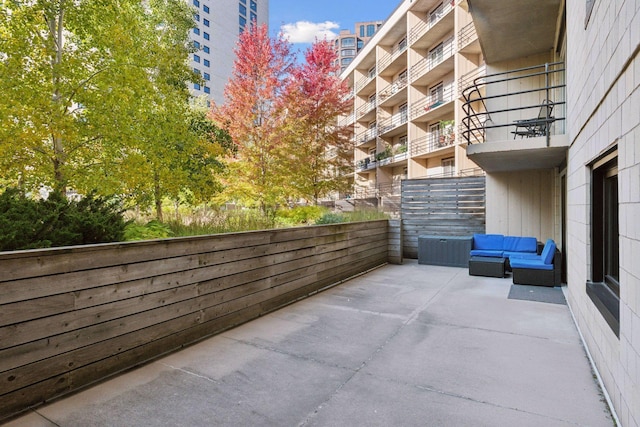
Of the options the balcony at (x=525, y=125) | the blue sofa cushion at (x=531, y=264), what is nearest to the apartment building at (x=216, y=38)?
the balcony at (x=525, y=125)

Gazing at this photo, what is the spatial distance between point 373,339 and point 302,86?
35.4ft

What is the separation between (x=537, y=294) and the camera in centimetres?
567

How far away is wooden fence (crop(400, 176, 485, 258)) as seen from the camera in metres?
8.78

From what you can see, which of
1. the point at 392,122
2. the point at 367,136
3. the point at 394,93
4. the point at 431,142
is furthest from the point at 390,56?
the point at 431,142

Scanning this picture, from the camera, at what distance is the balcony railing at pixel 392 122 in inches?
818

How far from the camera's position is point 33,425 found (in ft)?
7.20

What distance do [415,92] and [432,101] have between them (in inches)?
51.0

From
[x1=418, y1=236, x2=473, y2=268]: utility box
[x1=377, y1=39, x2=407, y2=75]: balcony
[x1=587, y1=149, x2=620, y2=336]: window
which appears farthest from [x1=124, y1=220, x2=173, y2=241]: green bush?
[x1=377, y1=39, x2=407, y2=75]: balcony

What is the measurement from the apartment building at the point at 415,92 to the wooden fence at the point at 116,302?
1129cm

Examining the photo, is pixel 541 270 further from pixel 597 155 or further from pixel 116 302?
pixel 116 302

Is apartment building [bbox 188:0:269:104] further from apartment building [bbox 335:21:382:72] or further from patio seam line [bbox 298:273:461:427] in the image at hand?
patio seam line [bbox 298:273:461:427]

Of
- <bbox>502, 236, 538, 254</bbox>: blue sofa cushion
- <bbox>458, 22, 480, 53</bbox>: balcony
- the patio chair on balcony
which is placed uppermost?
<bbox>458, 22, 480, 53</bbox>: balcony

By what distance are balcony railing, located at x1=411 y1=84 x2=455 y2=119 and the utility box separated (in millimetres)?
9841

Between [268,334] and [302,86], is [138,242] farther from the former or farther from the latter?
[302,86]
